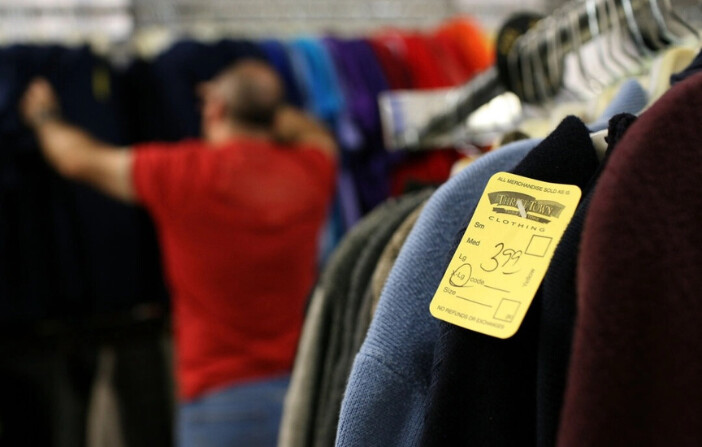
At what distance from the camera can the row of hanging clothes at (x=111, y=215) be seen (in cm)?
154

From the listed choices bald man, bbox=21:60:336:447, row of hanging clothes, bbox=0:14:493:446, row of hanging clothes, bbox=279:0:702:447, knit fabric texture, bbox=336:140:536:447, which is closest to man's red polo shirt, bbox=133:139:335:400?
bald man, bbox=21:60:336:447

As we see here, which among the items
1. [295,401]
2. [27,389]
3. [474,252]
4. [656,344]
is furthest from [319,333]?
[27,389]

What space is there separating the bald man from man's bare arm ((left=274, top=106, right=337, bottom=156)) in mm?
74

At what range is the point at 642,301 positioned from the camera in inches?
12.7

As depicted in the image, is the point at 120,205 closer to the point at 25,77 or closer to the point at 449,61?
the point at 25,77

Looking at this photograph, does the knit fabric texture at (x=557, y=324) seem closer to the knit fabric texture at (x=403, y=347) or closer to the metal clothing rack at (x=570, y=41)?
the knit fabric texture at (x=403, y=347)

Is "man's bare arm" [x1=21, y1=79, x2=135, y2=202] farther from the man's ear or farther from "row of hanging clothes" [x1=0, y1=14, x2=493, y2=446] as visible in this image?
the man's ear

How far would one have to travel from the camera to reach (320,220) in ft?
4.94

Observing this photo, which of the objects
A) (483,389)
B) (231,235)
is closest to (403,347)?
(483,389)

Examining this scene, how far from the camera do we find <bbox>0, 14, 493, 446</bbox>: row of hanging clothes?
1542 millimetres

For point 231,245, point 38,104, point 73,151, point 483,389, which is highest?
point 38,104

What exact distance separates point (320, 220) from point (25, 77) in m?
0.77

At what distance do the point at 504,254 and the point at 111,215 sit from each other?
137cm

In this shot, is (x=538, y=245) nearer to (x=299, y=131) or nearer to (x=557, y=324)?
(x=557, y=324)
